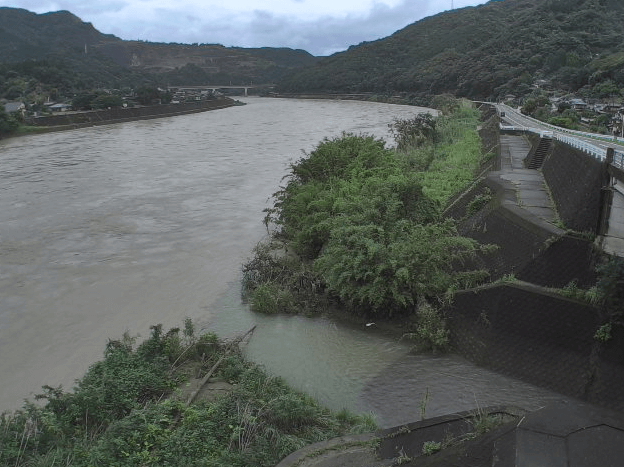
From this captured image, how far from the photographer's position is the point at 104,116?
2153 inches

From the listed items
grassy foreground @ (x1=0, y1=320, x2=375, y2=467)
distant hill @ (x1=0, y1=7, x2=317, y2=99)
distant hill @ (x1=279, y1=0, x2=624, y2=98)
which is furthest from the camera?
distant hill @ (x1=0, y1=7, x2=317, y2=99)

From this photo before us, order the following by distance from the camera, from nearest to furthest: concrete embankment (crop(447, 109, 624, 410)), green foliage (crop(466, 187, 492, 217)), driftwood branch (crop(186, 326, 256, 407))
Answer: driftwood branch (crop(186, 326, 256, 407)) → concrete embankment (crop(447, 109, 624, 410)) → green foliage (crop(466, 187, 492, 217))

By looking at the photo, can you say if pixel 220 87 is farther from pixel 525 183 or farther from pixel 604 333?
pixel 604 333

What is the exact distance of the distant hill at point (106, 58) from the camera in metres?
79.9

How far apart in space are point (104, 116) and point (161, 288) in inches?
1875

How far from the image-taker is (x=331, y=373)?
8.27 metres

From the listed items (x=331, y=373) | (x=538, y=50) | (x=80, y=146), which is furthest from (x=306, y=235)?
(x=538, y=50)

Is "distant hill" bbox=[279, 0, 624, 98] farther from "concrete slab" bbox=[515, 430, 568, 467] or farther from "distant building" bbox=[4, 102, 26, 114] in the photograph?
"distant building" bbox=[4, 102, 26, 114]

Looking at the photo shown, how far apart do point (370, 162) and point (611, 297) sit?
33.5ft

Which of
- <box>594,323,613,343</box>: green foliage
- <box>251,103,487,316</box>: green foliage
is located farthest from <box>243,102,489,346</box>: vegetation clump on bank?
<box>594,323,613,343</box>: green foliage

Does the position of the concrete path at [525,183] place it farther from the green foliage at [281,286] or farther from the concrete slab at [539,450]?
the concrete slab at [539,450]

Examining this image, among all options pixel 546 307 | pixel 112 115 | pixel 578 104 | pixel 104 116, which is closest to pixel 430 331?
pixel 546 307

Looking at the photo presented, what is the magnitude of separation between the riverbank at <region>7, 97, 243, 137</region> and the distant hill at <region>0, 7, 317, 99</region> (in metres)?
16.0

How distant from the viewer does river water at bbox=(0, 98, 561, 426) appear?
7859mm
